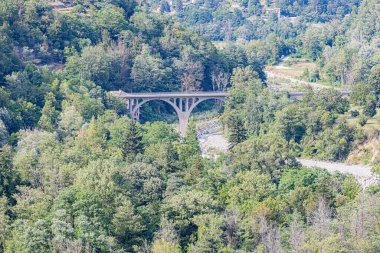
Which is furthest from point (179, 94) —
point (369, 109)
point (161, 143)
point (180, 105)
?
point (161, 143)

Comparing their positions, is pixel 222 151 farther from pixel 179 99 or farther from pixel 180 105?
pixel 179 99

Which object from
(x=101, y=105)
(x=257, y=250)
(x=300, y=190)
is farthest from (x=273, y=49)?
(x=257, y=250)

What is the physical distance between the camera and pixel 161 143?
58312 mm

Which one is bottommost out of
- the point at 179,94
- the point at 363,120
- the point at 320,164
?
the point at 320,164

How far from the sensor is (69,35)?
→ 7962 cm

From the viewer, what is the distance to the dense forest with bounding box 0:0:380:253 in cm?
4144

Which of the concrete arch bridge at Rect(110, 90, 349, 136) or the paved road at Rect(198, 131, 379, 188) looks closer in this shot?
the paved road at Rect(198, 131, 379, 188)

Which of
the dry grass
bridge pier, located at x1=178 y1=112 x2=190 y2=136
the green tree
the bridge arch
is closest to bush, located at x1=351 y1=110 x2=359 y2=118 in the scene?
the bridge arch

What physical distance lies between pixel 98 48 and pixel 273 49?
4195 cm

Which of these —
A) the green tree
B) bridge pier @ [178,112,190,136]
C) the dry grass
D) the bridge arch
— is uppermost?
the green tree

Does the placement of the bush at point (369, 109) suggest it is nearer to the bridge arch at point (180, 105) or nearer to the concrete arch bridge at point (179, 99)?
the concrete arch bridge at point (179, 99)

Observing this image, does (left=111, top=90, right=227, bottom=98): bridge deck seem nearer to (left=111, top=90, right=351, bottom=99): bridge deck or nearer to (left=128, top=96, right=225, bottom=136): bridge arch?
(left=111, top=90, right=351, bottom=99): bridge deck

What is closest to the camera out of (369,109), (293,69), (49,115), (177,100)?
(49,115)

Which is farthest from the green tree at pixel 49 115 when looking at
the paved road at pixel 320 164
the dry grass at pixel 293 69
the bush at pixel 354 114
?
the dry grass at pixel 293 69
